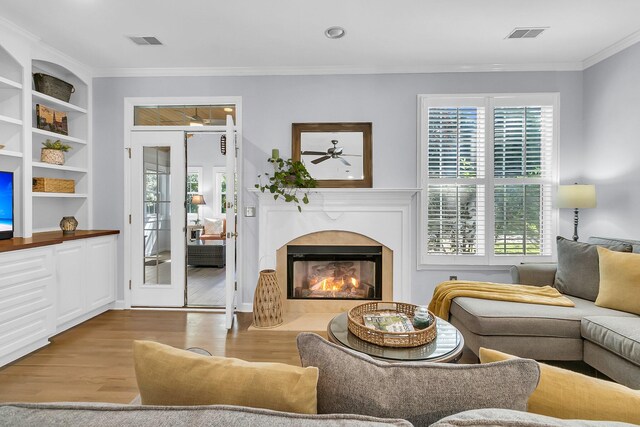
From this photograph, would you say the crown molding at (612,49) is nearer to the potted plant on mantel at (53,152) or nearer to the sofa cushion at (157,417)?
the sofa cushion at (157,417)

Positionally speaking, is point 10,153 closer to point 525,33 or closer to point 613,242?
point 525,33

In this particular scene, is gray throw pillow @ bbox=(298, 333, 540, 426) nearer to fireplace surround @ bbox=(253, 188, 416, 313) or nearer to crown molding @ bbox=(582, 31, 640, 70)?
fireplace surround @ bbox=(253, 188, 416, 313)

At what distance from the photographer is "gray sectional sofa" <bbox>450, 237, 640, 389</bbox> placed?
202 centimetres

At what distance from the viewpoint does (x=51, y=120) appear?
3.45m

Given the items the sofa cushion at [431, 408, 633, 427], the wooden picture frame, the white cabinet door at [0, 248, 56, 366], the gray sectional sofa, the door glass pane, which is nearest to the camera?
the sofa cushion at [431, 408, 633, 427]

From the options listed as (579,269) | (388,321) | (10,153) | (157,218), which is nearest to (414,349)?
(388,321)

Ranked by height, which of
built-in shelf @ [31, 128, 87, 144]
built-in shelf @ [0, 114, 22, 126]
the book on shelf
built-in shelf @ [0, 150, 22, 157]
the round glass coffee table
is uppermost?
built-in shelf @ [0, 114, 22, 126]

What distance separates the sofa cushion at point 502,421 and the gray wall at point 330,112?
10.6 feet

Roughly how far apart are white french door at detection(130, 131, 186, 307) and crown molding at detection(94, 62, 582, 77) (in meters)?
0.68

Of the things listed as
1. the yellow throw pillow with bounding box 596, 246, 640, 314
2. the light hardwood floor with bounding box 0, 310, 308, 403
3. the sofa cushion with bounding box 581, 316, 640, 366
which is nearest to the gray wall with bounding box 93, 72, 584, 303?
the light hardwood floor with bounding box 0, 310, 308, 403

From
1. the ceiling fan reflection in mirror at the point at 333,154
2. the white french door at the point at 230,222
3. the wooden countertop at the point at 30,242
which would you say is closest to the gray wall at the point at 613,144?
the ceiling fan reflection in mirror at the point at 333,154

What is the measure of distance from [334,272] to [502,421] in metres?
3.34

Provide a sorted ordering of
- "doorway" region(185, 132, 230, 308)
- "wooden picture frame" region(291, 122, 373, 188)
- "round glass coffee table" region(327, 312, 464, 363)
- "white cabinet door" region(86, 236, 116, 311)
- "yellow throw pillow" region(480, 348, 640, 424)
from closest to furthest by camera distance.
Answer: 1. "yellow throw pillow" region(480, 348, 640, 424)
2. "round glass coffee table" region(327, 312, 464, 363)
3. "white cabinet door" region(86, 236, 116, 311)
4. "wooden picture frame" region(291, 122, 373, 188)
5. "doorway" region(185, 132, 230, 308)

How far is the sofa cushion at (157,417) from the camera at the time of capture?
1.94ft
